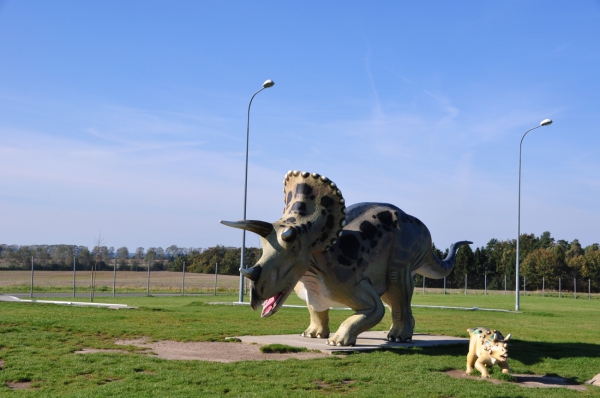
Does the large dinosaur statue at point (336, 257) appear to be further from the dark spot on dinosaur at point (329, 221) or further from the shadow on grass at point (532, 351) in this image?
the shadow on grass at point (532, 351)

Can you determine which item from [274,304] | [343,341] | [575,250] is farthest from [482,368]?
[575,250]

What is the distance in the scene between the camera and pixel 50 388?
8469 millimetres

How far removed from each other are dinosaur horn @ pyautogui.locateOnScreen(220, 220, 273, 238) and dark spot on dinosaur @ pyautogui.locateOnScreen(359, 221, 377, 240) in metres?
2.31

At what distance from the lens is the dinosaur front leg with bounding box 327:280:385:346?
40.1 feet

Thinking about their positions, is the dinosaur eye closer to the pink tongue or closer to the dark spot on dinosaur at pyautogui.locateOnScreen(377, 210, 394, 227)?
the pink tongue

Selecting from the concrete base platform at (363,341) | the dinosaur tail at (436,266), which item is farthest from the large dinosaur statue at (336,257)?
the dinosaur tail at (436,266)

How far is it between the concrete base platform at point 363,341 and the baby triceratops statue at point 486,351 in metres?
2.57

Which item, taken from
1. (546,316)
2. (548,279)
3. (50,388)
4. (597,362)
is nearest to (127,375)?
(50,388)

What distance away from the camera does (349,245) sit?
12.6 metres

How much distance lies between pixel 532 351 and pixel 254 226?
652 centimetres

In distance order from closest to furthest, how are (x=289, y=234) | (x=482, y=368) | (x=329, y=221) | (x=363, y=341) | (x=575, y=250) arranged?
(x=482, y=368) → (x=289, y=234) → (x=329, y=221) → (x=363, y=341) → (x=575, y=250)

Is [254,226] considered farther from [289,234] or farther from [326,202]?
[326,202]

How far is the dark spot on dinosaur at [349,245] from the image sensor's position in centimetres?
1245

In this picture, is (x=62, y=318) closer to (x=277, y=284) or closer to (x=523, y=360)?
(x=277, y=284)
